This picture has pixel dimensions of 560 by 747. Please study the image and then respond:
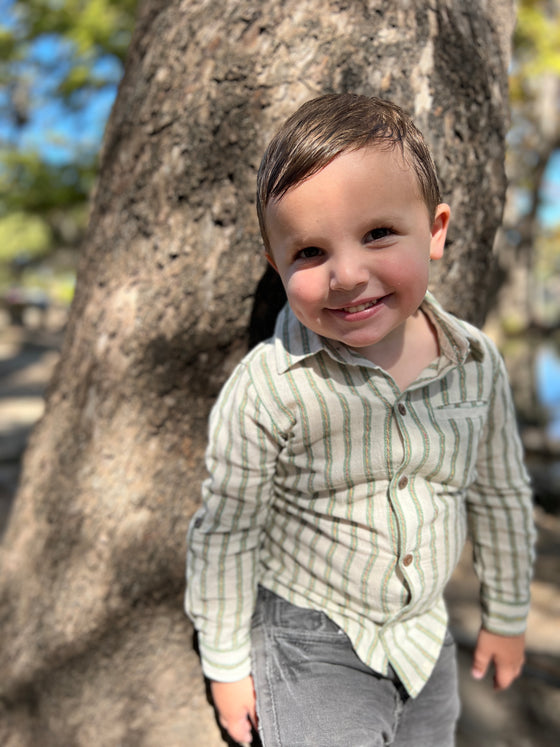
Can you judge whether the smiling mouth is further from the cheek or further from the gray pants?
the gray pants

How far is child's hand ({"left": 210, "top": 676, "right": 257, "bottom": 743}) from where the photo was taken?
4.55ft

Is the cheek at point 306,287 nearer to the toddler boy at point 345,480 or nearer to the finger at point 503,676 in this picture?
the toddler boy at point 345,480

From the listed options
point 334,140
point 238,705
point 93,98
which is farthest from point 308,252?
point 93,98

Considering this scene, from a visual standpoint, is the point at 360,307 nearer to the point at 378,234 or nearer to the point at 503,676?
the point at 378,234

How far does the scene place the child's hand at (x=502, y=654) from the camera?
153cm

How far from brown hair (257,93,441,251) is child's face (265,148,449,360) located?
0.06 ft

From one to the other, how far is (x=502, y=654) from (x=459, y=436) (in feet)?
2.04

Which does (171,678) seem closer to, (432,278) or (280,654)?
(280,654)

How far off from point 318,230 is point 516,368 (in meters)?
7.95

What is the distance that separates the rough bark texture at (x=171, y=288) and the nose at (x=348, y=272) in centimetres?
47

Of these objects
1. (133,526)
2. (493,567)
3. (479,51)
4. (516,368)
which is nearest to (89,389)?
(133,526)

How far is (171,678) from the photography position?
1.65 m

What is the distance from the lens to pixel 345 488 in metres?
1.29

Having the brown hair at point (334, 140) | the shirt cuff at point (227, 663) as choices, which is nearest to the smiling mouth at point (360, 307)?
the brown hair at point (334, 140)
